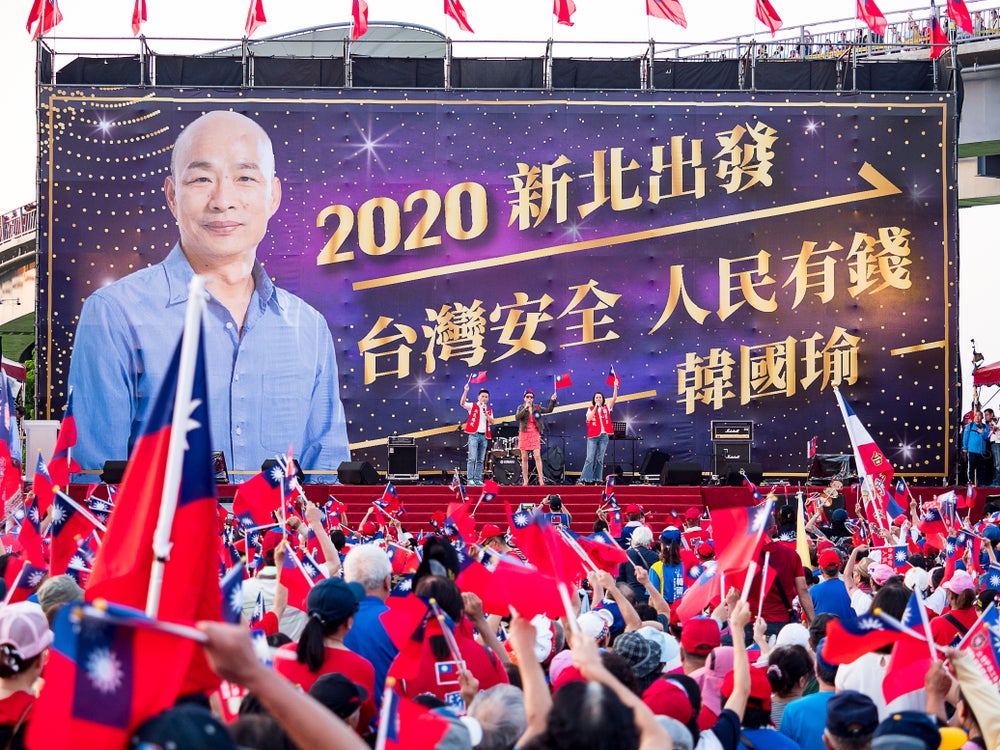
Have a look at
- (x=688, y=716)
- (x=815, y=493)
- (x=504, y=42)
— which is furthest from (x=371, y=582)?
(x=504, y=42)

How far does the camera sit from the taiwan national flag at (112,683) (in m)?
2.44

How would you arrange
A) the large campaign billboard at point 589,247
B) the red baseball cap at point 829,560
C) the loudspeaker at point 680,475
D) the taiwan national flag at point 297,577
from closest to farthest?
1. the taiwan national flag at point 297,577
2. the red baseball cap at point 829,560
3. the loudspeaker at point 680,475
4. the large campaign billboard at point 589,247

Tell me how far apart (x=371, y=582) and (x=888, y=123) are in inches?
744

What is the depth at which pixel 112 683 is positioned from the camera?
2.45 m

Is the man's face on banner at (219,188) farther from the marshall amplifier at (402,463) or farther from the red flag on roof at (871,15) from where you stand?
the red flag on roof at (871,15)

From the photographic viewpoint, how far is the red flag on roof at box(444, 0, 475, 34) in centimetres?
2212

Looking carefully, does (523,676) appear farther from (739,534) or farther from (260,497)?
(260,497)

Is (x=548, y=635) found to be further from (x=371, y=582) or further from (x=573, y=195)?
(x=573, y=195)

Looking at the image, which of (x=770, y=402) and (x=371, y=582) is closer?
(x=371, y=582)

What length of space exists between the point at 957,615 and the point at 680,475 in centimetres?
1386

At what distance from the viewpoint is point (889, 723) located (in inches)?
129

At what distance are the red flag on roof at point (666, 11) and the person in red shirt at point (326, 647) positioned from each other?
18801mm

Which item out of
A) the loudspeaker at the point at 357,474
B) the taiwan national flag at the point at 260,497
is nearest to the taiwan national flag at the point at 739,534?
the taiwan national flag at the point at 260,497

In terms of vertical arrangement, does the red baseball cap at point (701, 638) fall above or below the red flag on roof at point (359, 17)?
below
